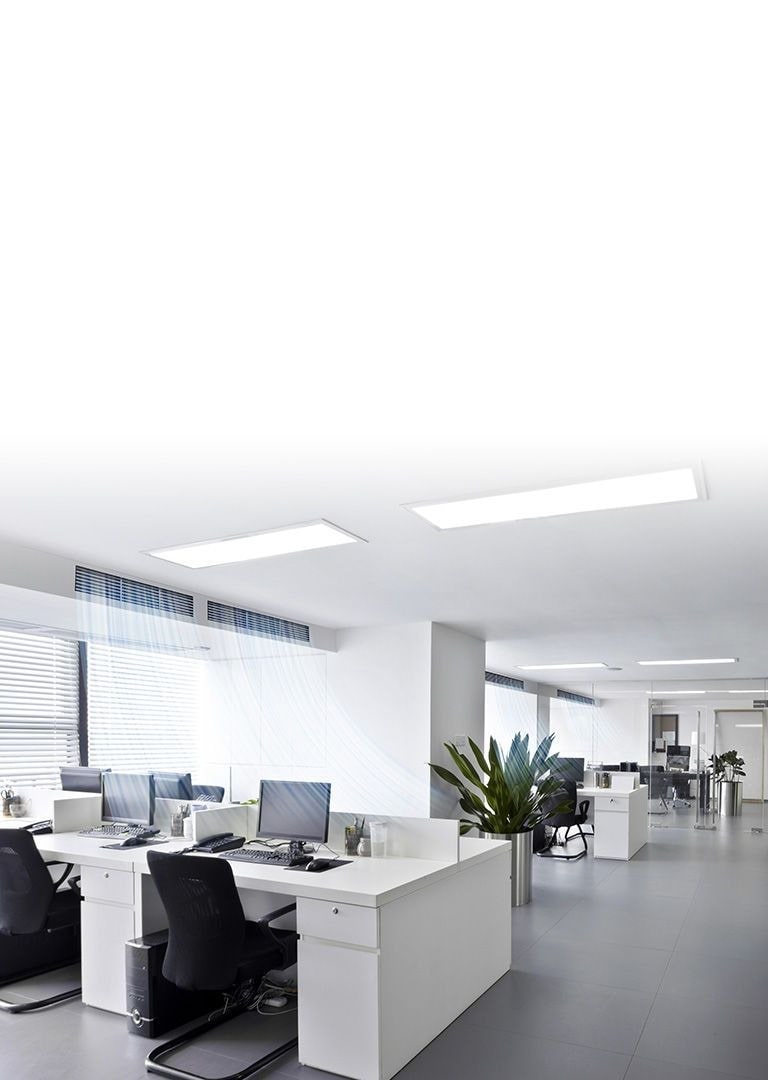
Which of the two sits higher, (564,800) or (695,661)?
(695,661)

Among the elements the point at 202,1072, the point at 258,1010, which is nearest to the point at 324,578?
the point at 258,1010

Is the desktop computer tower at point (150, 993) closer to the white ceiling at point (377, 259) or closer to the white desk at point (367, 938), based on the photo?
the white desk at point (367, 938)

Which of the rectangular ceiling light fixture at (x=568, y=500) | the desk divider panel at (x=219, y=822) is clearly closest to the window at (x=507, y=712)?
the desk divider panel at (x=219, y=822)

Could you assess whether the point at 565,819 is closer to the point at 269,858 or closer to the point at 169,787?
the point at 169,787

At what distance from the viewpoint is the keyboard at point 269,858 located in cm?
408

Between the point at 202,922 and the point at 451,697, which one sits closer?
the point at 202,922

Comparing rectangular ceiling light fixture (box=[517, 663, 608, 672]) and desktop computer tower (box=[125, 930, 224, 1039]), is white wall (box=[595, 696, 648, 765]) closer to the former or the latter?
rectangular ceiling light fixture (box=[517, 663, 608, 672])

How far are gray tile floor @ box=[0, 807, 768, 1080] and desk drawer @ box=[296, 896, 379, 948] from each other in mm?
543

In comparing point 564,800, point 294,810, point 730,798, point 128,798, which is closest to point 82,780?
point 128,798

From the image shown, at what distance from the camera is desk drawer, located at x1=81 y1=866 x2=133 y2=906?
4074 mm

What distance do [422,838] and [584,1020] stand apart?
3.66ft

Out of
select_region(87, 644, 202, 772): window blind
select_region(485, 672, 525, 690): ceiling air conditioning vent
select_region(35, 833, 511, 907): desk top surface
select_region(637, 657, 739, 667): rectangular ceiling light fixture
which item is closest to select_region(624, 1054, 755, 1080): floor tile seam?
select_region(35, 833, 511, 907): desk top surface

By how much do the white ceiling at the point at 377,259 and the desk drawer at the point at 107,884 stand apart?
6.09ft

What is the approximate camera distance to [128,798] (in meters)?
5.50
